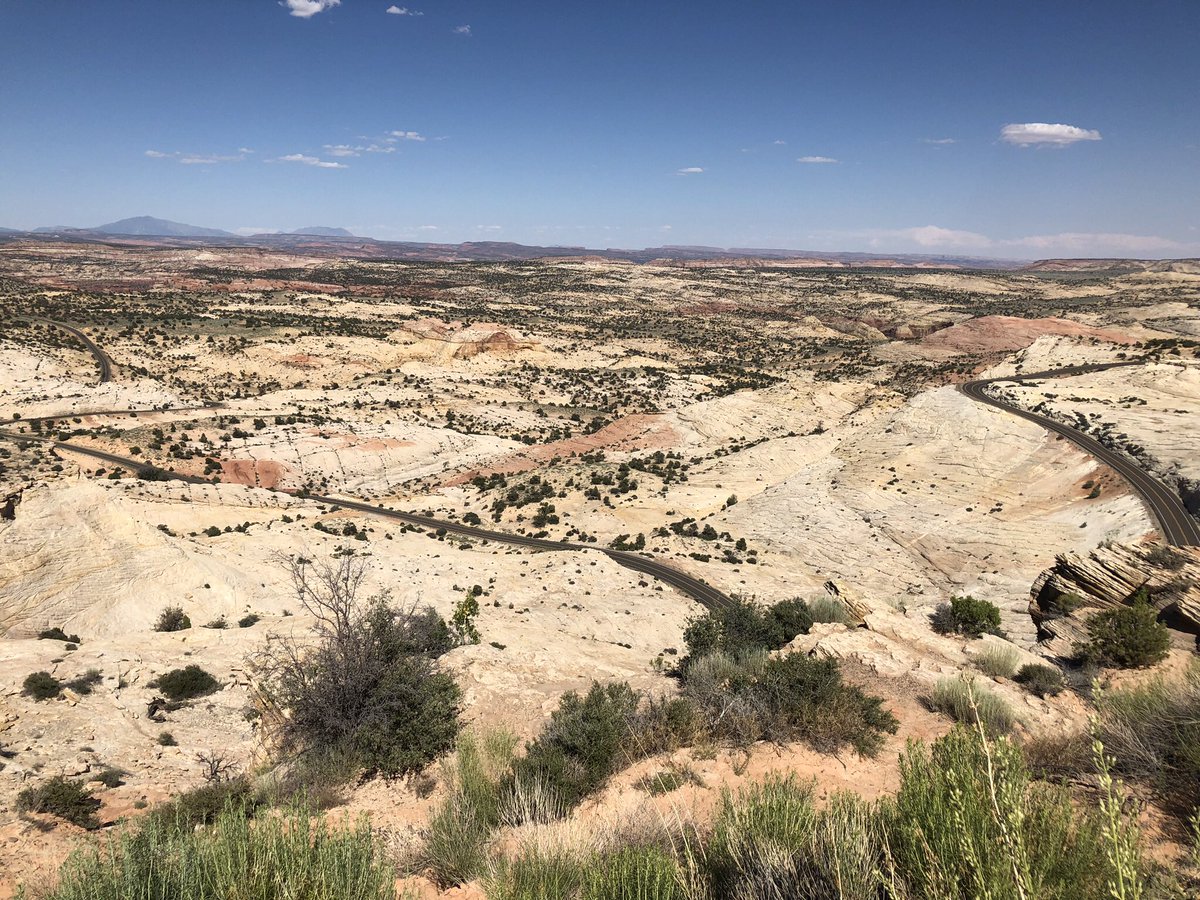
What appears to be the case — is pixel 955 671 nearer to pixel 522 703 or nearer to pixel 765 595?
pixel 522 703

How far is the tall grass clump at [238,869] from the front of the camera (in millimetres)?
4781

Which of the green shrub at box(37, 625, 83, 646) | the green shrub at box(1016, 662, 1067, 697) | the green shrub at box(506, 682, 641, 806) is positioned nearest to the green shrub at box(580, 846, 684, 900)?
the green shrub at box(506, 682, 641, 806)

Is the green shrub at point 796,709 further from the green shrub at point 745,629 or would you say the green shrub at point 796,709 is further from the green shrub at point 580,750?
the green shrub at point 745,629

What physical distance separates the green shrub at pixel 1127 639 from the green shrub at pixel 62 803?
2020 cm

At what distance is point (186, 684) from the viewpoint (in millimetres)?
15391

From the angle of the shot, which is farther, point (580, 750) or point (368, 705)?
point (368, 705)

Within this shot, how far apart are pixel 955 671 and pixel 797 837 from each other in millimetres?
10231

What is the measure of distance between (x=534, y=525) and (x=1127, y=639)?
3449 cm

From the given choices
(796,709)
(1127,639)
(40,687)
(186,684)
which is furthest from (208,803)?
Answer: (1127,639)

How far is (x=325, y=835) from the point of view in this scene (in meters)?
5.19

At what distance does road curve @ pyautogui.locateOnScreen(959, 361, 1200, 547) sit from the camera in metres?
28.1

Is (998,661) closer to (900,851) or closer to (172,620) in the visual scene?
(900,851)

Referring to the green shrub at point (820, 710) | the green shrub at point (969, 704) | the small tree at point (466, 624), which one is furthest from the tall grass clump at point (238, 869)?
the small tree at point (466, 624)

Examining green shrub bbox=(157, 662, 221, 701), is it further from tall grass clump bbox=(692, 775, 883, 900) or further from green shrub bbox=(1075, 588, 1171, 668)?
green shrub bbox=(1075, 588, 1171, 668)
